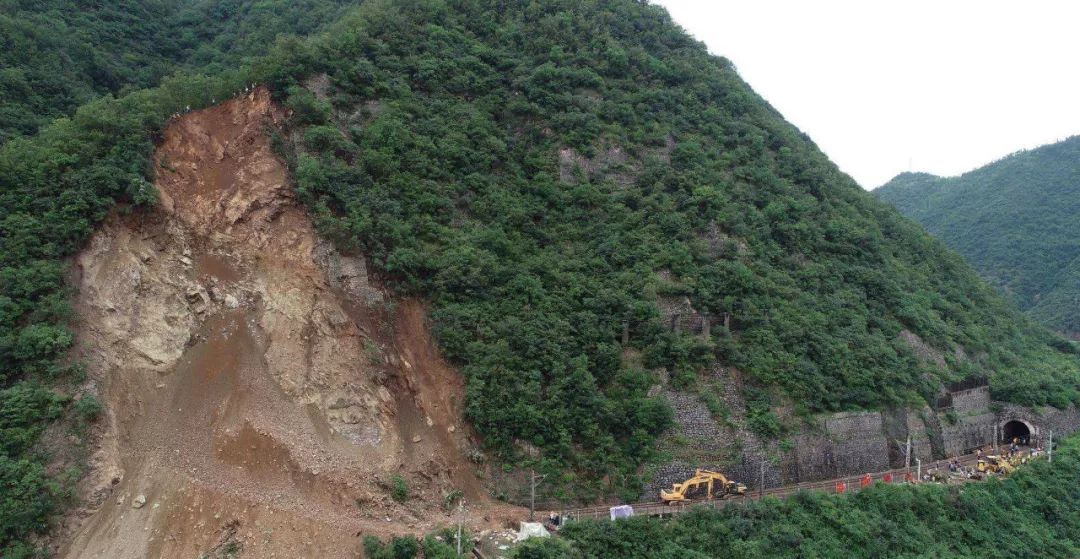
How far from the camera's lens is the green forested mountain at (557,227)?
2103 centimetres

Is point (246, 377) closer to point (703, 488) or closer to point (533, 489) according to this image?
point (533, 489)

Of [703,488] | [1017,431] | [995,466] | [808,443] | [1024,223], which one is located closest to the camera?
[703,488]

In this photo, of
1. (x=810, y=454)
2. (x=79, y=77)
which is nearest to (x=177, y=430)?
(x=79, y=77)

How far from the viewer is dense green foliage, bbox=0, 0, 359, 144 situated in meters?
27.8

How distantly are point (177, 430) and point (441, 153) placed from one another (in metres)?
15.2

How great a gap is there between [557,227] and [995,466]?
24.3 m

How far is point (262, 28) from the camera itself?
37.4 m

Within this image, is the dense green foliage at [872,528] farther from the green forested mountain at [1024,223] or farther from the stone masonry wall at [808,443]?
the green forested mountain at [1024,223]

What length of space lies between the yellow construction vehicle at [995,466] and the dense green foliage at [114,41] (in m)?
42.1

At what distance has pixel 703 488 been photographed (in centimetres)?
2309

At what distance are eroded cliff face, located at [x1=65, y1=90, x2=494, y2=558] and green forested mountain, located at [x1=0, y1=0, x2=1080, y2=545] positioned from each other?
111cm

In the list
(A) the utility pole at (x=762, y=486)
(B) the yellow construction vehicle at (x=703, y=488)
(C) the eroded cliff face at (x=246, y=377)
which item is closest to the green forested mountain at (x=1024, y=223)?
(A) the utility pole at (x=762, y=486)

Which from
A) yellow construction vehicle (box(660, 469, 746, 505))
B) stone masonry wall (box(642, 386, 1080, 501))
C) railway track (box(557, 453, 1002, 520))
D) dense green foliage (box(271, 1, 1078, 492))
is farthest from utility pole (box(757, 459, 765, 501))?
dense green foliage (box(271, 1, 1078, 492))

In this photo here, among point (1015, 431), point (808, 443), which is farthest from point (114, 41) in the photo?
point (1015, 431)
